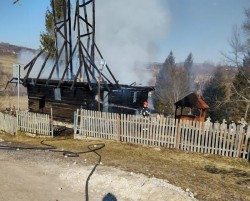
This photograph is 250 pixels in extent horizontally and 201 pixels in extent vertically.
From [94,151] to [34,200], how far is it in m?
4.98

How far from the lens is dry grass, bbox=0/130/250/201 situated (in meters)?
7.89

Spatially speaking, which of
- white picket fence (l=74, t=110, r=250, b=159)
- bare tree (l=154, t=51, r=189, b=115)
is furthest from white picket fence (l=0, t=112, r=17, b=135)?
bare tree (l=154, t=51, r=189, b=115)

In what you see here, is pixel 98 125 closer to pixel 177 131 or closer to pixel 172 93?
pixel 177 131

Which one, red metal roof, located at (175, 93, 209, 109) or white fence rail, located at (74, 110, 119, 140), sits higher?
red metal roof, located at (175, 93, 209, 109)

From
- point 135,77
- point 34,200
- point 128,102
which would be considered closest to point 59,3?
point 135,77

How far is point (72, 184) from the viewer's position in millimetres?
8336

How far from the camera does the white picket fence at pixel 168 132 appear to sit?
11625mm

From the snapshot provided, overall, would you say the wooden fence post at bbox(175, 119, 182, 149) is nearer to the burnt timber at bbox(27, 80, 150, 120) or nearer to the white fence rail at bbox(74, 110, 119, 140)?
the white fence rail at bbox(74, 110, 119, 140)

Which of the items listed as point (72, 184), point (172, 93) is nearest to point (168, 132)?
point (72, 184)

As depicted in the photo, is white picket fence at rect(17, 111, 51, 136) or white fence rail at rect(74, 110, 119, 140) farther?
white picket fence at rect(17, 111, 51, 136)

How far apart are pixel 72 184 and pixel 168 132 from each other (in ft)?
18.7

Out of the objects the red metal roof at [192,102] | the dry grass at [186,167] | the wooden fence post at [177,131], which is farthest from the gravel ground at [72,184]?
→ the red metal roof at [192,102]

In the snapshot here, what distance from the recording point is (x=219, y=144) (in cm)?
1196

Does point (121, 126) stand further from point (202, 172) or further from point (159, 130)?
point (202, 172)
